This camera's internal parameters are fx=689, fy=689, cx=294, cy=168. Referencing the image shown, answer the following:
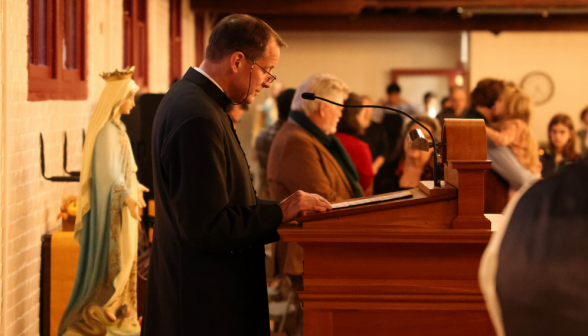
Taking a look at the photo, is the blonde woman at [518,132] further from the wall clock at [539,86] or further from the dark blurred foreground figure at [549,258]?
the wall clock at [539,86]

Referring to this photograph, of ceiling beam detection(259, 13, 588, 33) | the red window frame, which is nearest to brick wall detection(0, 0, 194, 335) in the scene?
the red window frame

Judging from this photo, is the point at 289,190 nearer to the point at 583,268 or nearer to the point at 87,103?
the point at 87,103

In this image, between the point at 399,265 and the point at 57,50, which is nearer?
the point at 399,265

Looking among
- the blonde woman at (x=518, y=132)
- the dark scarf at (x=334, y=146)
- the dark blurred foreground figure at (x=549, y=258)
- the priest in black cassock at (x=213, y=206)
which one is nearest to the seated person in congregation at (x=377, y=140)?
the blonde woman at (x=518, y=132)

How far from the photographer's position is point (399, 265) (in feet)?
6.38

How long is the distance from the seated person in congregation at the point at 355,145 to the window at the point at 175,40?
517 centimetres

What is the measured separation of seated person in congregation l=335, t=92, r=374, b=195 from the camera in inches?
174

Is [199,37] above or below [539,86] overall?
above

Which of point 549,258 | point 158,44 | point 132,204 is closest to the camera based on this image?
point 549,258

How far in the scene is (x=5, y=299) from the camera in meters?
3.38

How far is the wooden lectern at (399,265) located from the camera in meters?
1.90

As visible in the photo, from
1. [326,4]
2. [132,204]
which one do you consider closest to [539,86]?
[326,4]

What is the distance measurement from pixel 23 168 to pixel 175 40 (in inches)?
249

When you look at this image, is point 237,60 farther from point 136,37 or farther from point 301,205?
point 136,37
